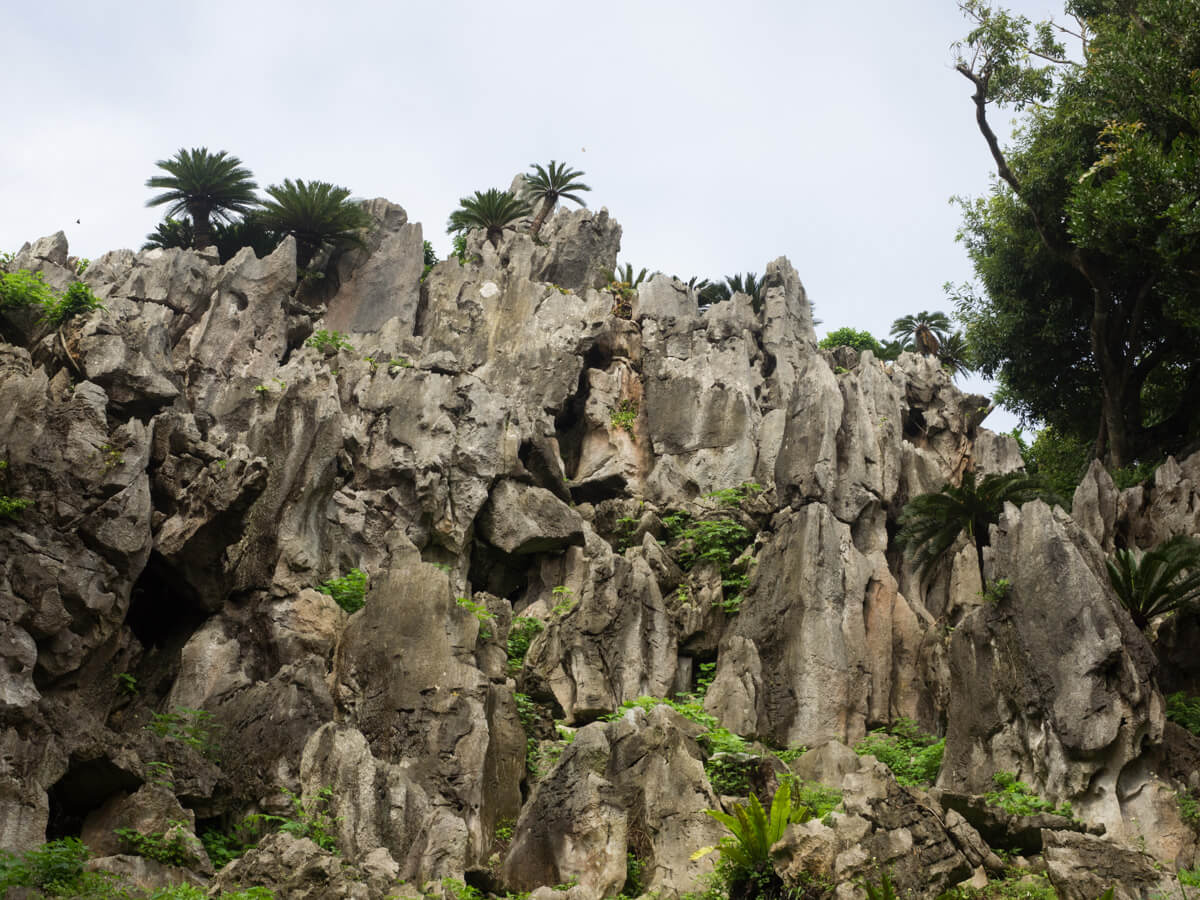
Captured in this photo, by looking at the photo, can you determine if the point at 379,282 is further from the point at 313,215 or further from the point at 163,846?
the point at 163,846

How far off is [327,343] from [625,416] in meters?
8.37

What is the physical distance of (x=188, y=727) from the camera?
1683 cm

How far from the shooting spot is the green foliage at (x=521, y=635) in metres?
23.8

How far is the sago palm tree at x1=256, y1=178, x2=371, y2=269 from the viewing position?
118ft

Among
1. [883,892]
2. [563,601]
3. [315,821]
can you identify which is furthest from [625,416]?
[883,892]

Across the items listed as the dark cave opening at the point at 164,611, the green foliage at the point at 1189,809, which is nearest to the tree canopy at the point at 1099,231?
the green foliage at the point at 1189,809

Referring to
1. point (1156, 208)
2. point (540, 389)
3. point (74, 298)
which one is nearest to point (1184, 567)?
point (1156, 208)

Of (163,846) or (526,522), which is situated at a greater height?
(526,522)

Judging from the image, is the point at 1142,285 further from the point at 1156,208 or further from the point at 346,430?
the point at 346,430

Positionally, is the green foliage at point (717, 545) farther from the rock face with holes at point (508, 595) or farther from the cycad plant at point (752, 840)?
the cycad plant at point (752, 840)

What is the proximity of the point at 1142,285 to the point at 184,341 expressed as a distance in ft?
81.5

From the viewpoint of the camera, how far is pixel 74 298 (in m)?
20.6

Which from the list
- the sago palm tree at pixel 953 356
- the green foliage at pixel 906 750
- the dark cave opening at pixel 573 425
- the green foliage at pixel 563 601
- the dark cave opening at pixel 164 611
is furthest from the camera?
the sago palm tree at pixel 953 356

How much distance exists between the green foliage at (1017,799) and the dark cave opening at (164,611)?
12708 mm
